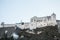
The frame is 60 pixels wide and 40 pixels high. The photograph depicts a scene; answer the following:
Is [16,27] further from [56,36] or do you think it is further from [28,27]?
[56,36]

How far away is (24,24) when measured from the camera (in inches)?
520

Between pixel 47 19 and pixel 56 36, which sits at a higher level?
pixel 47 19

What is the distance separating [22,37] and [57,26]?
13.6ft

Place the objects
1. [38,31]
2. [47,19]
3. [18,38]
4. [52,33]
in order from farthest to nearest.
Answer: [47,19] < [38,31] < [52,33] < [18,38]

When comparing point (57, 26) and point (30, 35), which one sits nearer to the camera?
point (30, 35)

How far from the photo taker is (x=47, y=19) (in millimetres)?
14688

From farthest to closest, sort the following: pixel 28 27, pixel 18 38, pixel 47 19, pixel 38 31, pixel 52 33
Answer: pixel 47 19 → pixel 28 27 → pixel 38 31 → pixel 52 33 → pixel 18 38

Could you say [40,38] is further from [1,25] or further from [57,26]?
[1,25]

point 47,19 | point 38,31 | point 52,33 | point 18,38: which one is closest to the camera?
point 18,38

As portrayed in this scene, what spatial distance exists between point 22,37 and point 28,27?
9.79 feet

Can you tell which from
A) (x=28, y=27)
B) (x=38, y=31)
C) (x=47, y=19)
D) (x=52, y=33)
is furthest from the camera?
(x=47, y=19)

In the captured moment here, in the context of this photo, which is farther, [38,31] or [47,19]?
[47,19]

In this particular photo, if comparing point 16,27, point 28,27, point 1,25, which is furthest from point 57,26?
point 1,25

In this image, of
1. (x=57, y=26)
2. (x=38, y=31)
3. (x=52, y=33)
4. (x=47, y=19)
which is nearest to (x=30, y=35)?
(x=38, y=31)
